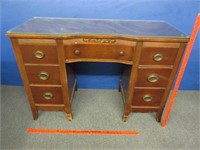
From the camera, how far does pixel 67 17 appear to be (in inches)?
52.9

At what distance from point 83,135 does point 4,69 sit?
1104 mm

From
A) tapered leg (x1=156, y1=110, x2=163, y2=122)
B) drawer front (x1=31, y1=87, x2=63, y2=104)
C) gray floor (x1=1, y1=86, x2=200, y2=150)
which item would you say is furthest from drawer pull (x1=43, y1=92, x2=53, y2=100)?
tapered leg (x1=156, y1=110, x2=163, y2=122)

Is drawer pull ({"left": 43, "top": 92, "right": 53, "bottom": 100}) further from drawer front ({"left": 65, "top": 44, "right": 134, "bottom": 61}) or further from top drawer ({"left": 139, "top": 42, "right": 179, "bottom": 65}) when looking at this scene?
top drawer ({"left": 139, "top": 42, "right": 179, "bottom": 65})

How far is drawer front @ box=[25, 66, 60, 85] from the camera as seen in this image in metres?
1.04

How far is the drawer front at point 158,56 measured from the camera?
95 cm

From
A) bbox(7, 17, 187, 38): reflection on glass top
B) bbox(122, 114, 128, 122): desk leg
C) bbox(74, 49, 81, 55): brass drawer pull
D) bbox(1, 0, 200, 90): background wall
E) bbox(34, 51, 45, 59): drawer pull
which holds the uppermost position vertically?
bbox(1, 0, 200, 90): background wall

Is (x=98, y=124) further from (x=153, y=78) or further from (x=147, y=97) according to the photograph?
(x=153, y=78)

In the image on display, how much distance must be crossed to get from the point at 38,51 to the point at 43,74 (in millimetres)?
177

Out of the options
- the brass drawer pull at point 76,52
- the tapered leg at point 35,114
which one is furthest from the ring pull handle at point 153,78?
the tapered leg at point 35,114

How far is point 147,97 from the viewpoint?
1181 millimetres

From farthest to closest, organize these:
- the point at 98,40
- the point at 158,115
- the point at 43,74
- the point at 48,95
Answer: the point at 158,115
the point at 48,95
the point at 43,74
the point at 98,40

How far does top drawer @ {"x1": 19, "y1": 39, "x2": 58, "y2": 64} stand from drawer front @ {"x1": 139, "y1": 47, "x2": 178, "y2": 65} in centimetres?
57

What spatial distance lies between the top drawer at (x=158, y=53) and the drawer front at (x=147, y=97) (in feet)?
0.79

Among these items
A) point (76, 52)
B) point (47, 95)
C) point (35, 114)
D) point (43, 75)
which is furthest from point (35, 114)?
point (76, 52)
